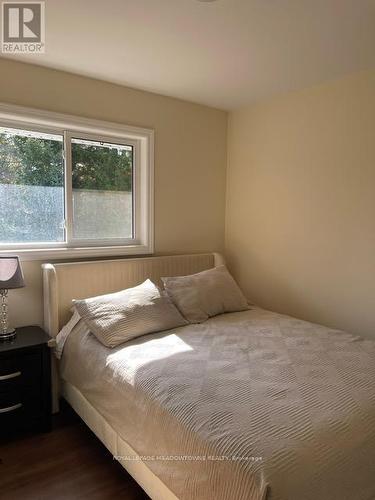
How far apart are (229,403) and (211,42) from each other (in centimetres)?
194

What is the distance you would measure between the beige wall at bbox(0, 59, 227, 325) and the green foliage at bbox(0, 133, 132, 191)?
9.9 inches

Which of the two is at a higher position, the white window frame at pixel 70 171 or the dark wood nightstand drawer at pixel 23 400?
the white window frame at pixel 70 171

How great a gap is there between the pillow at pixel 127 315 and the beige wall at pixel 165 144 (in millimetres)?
559

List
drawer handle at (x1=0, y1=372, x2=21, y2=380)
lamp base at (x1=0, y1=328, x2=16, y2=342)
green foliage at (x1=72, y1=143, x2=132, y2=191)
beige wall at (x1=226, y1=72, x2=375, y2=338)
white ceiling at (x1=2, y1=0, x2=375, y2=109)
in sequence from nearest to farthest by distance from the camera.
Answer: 1. white ceiling at (x1=2, y1=0, x2=375, y2=109)
2. drawer handle at (x1=0, y1=372, x2=21, y2=380)
3. lamp base at (x1=0, y1=328, x2=16, y2=342)
4. beige wall at (x1=226, y1=72, x2=375, y2=338)
5. green foliage at (x1=72, y1=143, x2=132, y2=191)

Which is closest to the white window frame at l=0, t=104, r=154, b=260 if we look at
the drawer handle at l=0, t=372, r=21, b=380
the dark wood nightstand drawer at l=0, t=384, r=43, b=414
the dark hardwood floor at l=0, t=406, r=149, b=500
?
the drawer handle at l=0, t=372, r=21, b=380

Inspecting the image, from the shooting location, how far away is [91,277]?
2.59 meters

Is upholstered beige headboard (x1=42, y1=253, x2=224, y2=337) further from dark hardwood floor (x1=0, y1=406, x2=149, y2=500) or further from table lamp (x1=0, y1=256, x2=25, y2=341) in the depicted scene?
dark hardwood floor (x1=0, y1=406, x2=149, y2=500)

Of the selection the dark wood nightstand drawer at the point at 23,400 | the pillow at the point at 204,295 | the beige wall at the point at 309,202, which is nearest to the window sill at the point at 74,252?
the pillow at the point at 204,295

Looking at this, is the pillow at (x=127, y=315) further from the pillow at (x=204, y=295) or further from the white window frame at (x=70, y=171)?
the white window frame at (x=70, y=171)

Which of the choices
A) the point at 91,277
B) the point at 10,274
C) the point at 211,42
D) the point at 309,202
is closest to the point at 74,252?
the point at 91,277

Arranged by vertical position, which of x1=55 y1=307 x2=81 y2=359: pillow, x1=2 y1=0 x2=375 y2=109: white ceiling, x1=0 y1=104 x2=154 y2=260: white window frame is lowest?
x1=55 y1=307 x2=81 y2=359: pillow

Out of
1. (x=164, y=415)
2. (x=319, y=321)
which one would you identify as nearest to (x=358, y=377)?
(x=164, y=415)

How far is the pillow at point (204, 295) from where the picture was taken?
8.39ft

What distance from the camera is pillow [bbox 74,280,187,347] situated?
211cm
